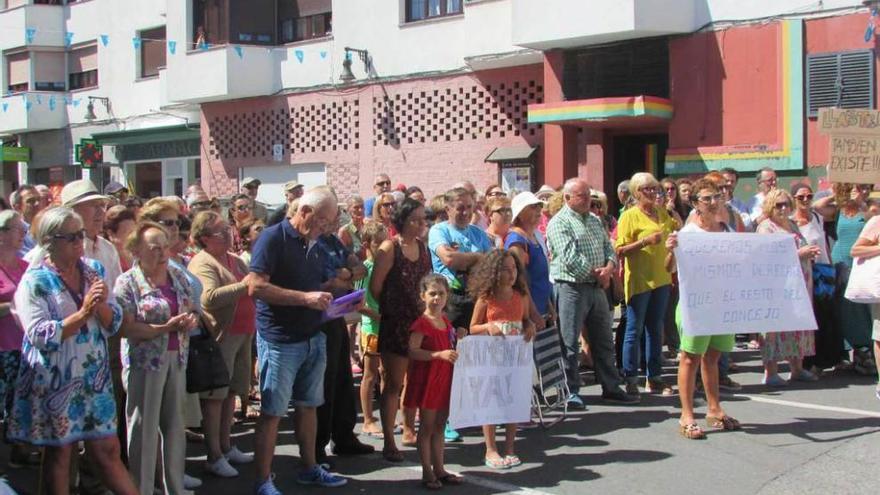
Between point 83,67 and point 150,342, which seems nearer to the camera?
point 150,342

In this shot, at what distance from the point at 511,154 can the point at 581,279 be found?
34.0 feet

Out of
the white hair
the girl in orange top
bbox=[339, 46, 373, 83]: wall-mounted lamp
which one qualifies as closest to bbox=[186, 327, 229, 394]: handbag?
the white hair

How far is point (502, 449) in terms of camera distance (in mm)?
6984

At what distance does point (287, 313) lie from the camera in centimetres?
582

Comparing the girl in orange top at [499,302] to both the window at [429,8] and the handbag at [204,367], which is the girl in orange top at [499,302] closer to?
the handbag at [204,367]

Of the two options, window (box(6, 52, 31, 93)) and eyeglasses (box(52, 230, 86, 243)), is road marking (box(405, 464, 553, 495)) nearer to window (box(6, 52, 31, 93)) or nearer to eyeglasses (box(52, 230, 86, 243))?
eyeglasses (box(52, 230, 86, 243))

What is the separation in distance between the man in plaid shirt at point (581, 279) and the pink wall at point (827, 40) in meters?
7.64

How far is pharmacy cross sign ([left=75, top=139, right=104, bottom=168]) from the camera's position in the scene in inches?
1035

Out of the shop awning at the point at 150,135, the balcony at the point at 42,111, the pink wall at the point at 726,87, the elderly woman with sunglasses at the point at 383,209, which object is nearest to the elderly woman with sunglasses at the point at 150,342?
the elderly woman with sunglasses at the point at 383,209

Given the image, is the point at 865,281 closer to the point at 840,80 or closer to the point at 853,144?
the point at 853,144

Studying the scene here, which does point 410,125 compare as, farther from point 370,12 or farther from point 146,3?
point 146,3

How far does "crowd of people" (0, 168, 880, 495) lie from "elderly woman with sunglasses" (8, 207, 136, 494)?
1 centimetres

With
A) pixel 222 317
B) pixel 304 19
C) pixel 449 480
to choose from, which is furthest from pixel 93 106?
pixel 449 480

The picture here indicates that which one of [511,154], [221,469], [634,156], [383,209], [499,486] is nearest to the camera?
[499,486]
